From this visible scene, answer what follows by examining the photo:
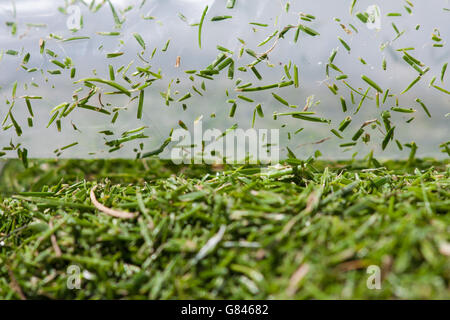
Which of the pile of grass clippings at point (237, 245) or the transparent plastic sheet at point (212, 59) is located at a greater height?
the transparent plastic sheet at point (212, 59)

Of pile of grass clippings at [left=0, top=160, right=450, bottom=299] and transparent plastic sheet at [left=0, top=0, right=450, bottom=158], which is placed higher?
transparent plastic sheet at [left=0, top=0, right=450, bottom=158]

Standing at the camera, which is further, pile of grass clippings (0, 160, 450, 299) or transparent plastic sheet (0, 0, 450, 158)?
transparent plastic sheet (0, 0, 450, 158)

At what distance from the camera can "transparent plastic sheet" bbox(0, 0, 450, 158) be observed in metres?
1.09

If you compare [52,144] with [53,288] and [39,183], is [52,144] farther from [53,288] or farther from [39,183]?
[53,288]

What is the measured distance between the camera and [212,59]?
3.57 ft

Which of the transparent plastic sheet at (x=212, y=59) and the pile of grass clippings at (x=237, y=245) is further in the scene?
the transparent plastic sheet at (x=212, y=59)

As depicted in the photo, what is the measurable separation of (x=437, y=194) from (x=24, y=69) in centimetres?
117

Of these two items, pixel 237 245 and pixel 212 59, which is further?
pixel 212 59

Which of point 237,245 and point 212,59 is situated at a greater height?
point 212,59

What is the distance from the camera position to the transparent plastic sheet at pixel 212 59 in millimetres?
1091

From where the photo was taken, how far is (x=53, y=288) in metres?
0.63

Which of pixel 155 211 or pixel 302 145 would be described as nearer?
pixel 155 211
